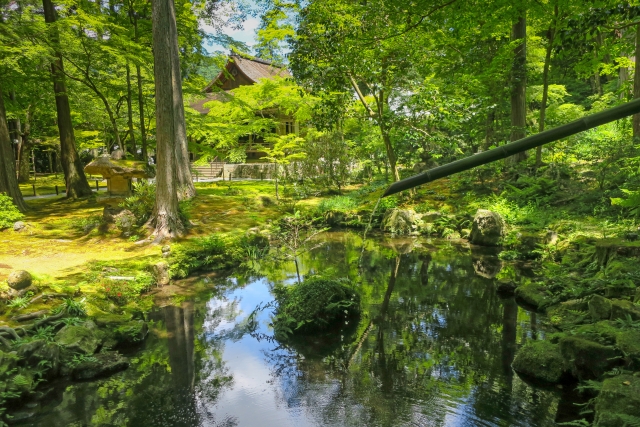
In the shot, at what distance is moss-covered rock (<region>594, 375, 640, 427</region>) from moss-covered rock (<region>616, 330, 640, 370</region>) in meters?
0.57

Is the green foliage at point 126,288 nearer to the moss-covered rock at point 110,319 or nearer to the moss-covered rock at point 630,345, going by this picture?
the moss-covered rock at point 110,319

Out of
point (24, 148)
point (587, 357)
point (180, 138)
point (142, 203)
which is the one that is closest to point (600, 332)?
point (587, 357)

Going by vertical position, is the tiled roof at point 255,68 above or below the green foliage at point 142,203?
above

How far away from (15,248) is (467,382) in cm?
951

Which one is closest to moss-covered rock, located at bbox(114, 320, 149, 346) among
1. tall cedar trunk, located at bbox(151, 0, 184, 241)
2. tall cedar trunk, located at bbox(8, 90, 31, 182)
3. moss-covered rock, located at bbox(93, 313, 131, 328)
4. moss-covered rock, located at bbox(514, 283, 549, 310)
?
moss-covered rock, located at bbox(93, 313, 131, 328)

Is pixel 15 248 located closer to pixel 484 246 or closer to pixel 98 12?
pixel 98 12

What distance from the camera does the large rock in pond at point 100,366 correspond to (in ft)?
16.5

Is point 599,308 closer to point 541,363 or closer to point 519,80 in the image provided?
point 541,363

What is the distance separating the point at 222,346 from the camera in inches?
234

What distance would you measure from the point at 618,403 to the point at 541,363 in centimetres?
143

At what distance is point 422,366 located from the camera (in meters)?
5.09

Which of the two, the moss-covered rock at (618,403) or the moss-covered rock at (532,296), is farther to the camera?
the moss-covered rock at (532,296)

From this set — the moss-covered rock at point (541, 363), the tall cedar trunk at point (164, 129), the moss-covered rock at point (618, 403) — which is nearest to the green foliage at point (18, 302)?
the tall cedar trunk at point (164, 129)

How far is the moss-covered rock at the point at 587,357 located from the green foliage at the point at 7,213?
12031 mm
